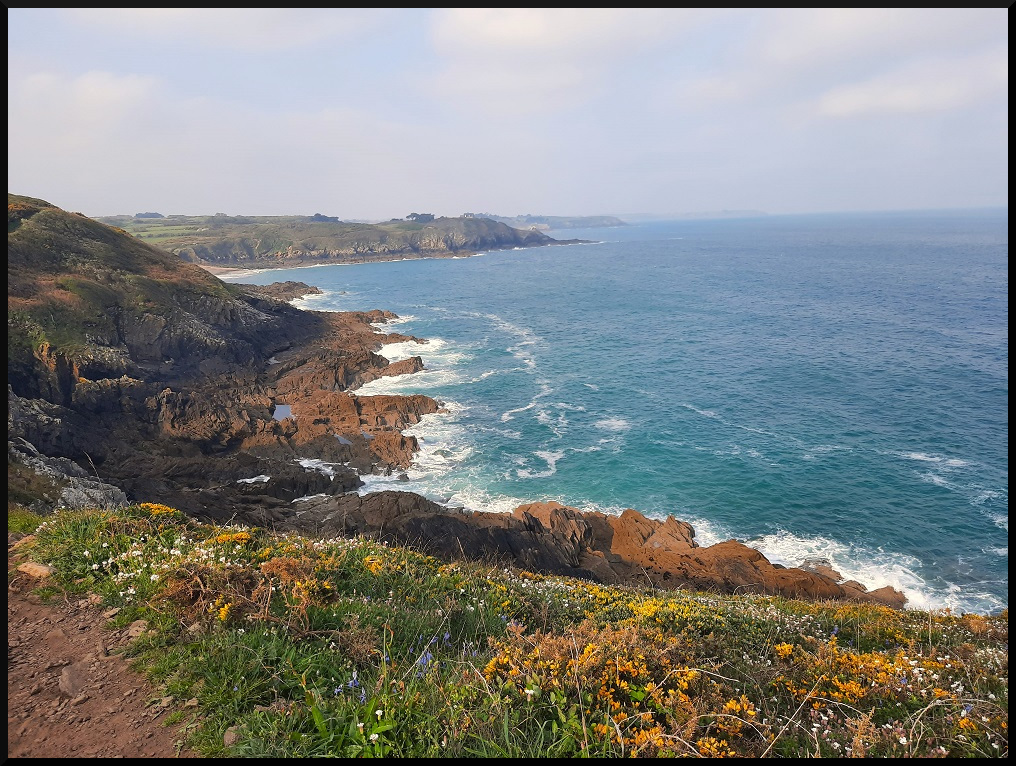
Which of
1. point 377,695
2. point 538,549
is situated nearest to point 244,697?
point 377,695

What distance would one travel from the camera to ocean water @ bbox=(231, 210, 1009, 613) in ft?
80.7

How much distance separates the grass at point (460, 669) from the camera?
3525mm

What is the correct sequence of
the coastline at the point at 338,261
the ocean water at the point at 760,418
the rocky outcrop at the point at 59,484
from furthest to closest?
the coastline at the point at 338,261 < the ocean water at the point at 760,418 < the rocky outcrop at the point at 59,484

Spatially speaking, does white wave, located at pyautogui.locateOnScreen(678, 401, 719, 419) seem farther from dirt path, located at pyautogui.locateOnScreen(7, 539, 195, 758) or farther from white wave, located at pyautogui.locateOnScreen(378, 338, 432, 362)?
dirt path, located at pyautogui.locateOnScreen(7, 539, 195, 758)

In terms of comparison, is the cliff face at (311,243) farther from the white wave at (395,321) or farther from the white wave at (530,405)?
the white wave at (530,405)

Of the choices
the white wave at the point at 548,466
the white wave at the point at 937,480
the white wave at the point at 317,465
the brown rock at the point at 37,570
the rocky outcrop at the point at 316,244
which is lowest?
the white wave at the point at 937,480

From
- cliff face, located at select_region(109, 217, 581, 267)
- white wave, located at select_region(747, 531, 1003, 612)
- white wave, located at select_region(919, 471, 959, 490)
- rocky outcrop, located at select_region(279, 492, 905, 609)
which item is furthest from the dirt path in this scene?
cliff face, located at select_region(109, 217, 581, 267)

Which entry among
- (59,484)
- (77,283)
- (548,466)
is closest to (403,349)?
(77,283)

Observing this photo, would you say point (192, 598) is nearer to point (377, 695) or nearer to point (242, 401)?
point (377, 695)

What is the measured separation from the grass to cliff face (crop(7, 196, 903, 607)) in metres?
10.7

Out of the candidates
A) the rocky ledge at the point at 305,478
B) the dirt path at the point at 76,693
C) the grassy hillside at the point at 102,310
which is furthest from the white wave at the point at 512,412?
the dirt path at the point at 76,693

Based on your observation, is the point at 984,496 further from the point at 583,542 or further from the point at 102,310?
the point at 102,310

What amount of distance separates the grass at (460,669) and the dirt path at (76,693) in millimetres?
184

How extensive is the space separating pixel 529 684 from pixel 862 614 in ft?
28.9
